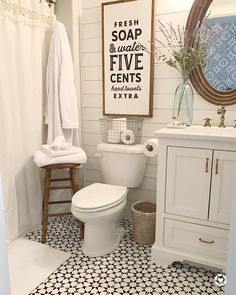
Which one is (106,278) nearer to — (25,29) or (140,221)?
(140,221)

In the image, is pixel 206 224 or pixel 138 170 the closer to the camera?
pixel 206 224

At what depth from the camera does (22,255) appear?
194cm

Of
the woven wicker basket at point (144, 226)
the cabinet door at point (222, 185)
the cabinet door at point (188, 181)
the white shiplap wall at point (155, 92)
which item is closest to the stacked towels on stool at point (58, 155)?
the white shiplap wall at point (155, 92)

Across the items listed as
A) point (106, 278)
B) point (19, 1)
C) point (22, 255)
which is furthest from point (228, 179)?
point (19, 1)

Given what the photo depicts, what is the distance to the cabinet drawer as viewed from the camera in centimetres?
168

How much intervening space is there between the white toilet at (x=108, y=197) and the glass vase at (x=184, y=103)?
402mm

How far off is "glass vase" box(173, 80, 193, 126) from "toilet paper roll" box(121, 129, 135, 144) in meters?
0.39

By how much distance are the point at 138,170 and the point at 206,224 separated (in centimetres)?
69

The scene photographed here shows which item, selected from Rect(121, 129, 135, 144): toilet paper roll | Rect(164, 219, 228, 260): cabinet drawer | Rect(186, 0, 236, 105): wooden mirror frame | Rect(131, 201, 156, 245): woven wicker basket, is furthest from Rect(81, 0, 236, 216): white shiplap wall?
Rect(164, 219, 228, 260): cabinet drawer

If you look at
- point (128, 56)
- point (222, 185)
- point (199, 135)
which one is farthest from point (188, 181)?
point (128, 56)

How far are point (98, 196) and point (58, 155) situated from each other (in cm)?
44

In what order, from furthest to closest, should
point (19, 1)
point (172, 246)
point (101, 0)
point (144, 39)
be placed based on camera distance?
point (101, 0)
point (144, 39)
point (19, 1)
point (172, 246)

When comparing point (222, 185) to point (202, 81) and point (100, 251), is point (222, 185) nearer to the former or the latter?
point (202, 81)

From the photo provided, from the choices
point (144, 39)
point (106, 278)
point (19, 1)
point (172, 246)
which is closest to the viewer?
point (106, 278)
